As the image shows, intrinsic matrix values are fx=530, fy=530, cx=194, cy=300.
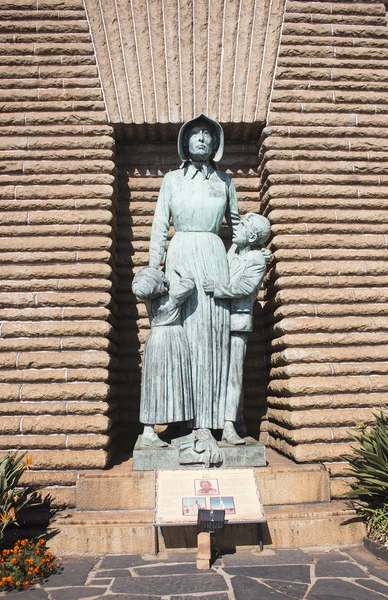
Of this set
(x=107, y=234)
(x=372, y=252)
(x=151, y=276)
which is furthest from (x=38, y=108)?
(x=372, y=252)

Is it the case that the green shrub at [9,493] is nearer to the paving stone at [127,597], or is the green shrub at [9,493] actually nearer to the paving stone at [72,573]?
the paving stone at [72,573]

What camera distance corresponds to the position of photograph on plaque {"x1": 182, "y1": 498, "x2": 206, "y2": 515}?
4699 mm

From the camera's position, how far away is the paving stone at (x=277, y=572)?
14.0 ft

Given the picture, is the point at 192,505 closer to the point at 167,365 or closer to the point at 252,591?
the point at 252,591

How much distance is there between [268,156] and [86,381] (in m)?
3.59

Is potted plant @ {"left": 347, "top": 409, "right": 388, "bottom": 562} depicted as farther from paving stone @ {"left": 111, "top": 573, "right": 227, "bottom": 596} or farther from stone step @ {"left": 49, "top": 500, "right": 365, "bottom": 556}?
paving stone @ {"left": 111, "top": 573, "right": 227, "bottom": 596}

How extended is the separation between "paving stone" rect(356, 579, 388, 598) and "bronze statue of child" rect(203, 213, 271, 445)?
1822mm

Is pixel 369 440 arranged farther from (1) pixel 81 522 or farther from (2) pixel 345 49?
(2) pixel 345 49

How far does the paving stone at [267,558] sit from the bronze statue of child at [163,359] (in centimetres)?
132

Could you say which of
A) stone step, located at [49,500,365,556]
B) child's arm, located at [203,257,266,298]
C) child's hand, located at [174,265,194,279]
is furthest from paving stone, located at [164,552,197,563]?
child's hand, located at [174,265,194,279]

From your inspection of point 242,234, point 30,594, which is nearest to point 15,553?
point 30,594

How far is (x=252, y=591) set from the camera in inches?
157

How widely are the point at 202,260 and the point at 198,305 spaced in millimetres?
520

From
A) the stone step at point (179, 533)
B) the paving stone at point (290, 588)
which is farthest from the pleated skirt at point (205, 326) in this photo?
the paving stone at point (290, 588)
